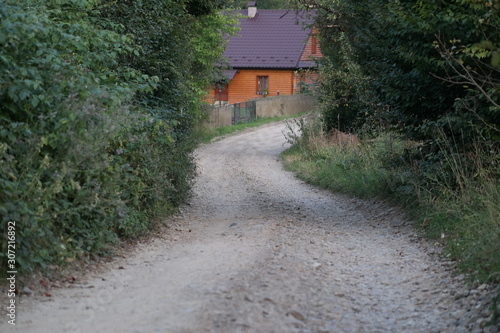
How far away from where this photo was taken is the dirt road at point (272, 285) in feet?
18.3

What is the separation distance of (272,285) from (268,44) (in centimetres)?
4881

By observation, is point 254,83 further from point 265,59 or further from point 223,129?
point 223,129

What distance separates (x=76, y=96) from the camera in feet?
25.9

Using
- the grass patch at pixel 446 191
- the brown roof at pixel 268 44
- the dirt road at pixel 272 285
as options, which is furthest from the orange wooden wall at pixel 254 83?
the dirt road at pixel 272 285

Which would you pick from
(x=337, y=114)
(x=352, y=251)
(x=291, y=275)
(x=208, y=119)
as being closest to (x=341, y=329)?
(x=291, y=275)

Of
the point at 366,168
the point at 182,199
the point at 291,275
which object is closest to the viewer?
the point at 291,275

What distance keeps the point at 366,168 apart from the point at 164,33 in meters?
6.32

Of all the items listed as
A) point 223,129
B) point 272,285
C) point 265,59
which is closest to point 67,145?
point 272,285

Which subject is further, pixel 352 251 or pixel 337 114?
pixel 337 114

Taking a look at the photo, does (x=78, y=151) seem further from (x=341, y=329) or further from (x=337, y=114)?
(x=337, y=114)

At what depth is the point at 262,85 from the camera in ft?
175

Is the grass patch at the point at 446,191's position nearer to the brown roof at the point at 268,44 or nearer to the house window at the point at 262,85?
the brown roof at the point at 268,44

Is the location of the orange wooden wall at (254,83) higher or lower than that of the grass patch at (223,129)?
higher

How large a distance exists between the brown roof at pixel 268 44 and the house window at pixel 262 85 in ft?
4.20
